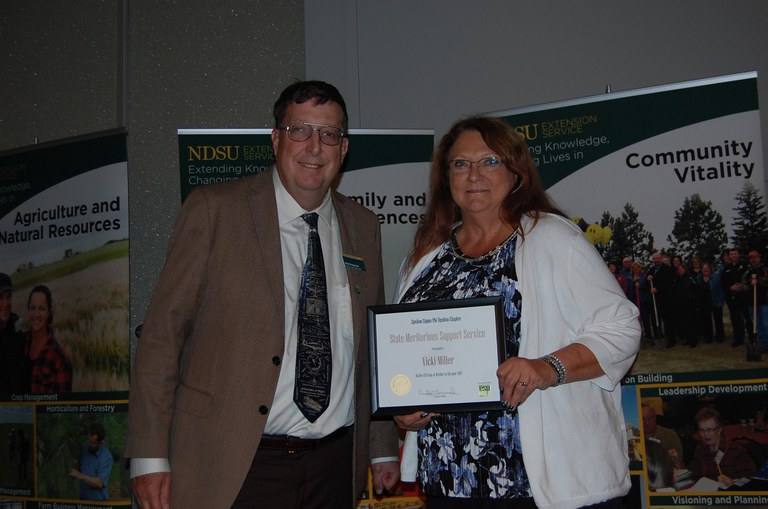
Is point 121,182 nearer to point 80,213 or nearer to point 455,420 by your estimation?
point 80,213

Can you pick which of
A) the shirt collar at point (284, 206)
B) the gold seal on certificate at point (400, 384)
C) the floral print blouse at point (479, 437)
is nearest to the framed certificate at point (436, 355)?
the gold seal on certificate at point (400, 384)

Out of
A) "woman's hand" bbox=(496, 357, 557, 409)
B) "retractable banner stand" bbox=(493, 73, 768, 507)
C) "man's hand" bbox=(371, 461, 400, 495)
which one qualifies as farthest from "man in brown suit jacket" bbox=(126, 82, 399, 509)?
"retractable banner stand" bbox=(493, 73, 768, 507)

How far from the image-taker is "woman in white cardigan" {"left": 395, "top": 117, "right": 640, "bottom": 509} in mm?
2271

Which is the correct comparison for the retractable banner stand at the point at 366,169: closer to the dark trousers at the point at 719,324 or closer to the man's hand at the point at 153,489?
the dark trousers at the point at 719,324

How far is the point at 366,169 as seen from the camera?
16.3ft

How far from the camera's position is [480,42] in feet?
18.9

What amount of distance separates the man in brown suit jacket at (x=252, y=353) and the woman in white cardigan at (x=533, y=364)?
29cm

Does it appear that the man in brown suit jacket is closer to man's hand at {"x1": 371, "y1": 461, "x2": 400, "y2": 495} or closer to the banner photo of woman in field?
man's hand at {"x1": 371, "y1": 461, "x2": 400, "y2": 495}

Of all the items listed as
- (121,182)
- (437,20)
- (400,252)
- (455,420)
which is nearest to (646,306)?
(400,252)

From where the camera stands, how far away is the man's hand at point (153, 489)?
8.07ft

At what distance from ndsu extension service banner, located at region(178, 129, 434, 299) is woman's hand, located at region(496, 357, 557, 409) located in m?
2.68

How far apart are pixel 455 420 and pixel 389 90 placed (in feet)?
12.5

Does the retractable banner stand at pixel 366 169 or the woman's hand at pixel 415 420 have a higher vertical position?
the retractable banner stand at pixel 366 169

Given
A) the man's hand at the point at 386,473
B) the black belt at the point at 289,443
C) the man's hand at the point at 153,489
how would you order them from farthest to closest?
the man's hand at the point at 386,473 < the black belt at the point at 289,443 < the man's hand at the point at 153,489
